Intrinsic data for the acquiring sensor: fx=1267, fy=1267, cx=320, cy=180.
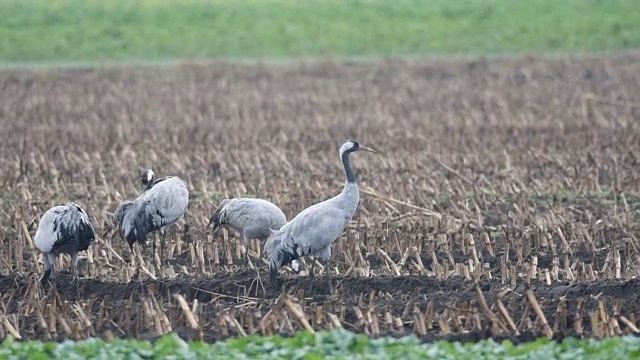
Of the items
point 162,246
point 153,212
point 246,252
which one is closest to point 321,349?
point 246,252

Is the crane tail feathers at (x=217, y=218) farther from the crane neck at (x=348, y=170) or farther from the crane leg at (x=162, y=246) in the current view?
the crane neck at (x=348, y=170)

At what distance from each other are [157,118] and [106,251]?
35.6 ft

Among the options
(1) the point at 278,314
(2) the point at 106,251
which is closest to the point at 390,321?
(1) the point at 278,314

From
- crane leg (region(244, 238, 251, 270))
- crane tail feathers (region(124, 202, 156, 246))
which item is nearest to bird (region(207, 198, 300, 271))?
crane leg (region(244, 238, 251, 270))

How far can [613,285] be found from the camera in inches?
375

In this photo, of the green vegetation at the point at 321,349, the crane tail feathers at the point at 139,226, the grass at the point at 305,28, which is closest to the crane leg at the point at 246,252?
the crane tail feathers at the point at 139,226

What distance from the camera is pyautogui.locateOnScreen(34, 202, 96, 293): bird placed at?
1077cm

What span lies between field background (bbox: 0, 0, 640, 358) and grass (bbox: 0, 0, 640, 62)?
0.11 meters

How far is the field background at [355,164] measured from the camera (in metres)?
8.95

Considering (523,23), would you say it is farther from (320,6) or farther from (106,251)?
(106,251)

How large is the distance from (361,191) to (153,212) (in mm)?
2689

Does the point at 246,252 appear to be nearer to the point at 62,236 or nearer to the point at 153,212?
the point at 153,212

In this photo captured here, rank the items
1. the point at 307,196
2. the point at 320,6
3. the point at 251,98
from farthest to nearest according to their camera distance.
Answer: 1. the point at 320,6
2. the point at 251,98
3. the point at 307,196

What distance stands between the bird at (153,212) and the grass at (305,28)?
23056 mm
